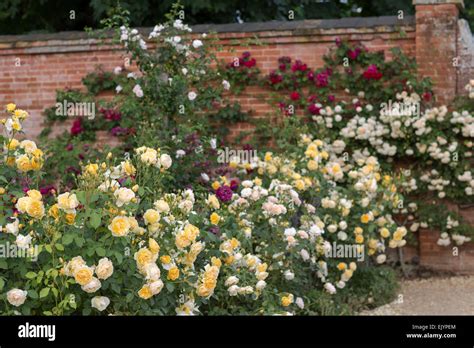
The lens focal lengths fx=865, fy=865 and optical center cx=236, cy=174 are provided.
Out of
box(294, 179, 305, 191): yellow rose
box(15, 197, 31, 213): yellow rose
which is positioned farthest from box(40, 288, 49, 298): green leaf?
box(294, 179, 305, 191): yellow rose

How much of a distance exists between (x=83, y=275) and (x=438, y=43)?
5630 millimetres

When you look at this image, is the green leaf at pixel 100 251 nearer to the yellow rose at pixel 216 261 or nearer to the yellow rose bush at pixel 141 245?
the yellow rose bush at pixel 141 245

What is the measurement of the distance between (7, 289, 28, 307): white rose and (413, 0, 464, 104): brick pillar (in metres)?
5.64

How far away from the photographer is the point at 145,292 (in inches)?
152

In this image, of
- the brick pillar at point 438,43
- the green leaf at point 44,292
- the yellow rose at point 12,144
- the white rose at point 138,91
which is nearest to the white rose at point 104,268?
the green leaf at point 44,292

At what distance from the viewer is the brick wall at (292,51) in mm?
8391

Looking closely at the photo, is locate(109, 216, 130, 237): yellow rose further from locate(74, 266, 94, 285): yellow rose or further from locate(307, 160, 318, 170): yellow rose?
locate(307, 160, 318, 170): yellow rose

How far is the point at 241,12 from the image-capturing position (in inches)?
484

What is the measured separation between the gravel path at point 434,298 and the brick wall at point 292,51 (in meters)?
0.36

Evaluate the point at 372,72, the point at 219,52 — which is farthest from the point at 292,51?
the point at 372,72

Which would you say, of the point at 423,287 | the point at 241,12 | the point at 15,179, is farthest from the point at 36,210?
the point at 241,12

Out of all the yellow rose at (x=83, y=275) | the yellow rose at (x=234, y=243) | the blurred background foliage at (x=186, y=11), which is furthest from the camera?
the blurred background foliage at (x=186, y=11)

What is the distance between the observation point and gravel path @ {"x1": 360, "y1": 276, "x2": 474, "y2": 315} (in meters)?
7.08

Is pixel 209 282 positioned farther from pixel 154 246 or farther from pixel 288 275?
pixel 288 275
